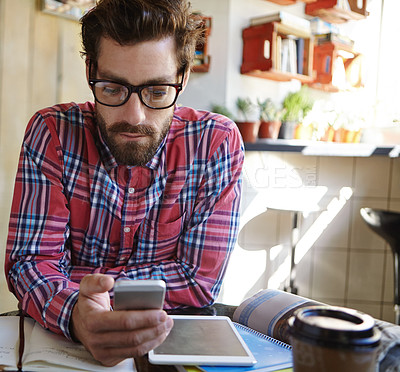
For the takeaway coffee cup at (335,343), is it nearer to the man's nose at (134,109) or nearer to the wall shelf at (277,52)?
the man's nose at (134,109)

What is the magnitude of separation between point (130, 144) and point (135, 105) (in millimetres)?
94

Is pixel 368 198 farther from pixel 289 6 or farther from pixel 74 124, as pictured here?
pixel 74 124

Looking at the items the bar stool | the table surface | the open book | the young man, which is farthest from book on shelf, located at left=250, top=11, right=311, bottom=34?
the open book

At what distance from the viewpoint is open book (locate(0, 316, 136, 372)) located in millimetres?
660

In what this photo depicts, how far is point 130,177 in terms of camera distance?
3.84ft

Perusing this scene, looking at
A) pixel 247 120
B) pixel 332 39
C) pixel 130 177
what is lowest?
pixel 130 177

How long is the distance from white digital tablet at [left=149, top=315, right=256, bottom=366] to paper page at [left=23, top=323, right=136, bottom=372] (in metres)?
0.06

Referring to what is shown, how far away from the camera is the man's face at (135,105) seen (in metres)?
1.06

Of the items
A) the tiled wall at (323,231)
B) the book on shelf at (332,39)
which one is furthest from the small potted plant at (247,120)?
the book on shelf at (332,39)

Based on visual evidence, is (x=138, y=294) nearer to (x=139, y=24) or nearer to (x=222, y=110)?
(x=139, y=24)

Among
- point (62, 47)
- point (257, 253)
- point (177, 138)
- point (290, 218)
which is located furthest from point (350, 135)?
point (177, 138)

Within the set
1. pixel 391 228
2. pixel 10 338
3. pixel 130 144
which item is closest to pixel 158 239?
pixel 130 144

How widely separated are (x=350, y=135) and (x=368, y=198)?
0.58m

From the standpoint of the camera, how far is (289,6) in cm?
354
